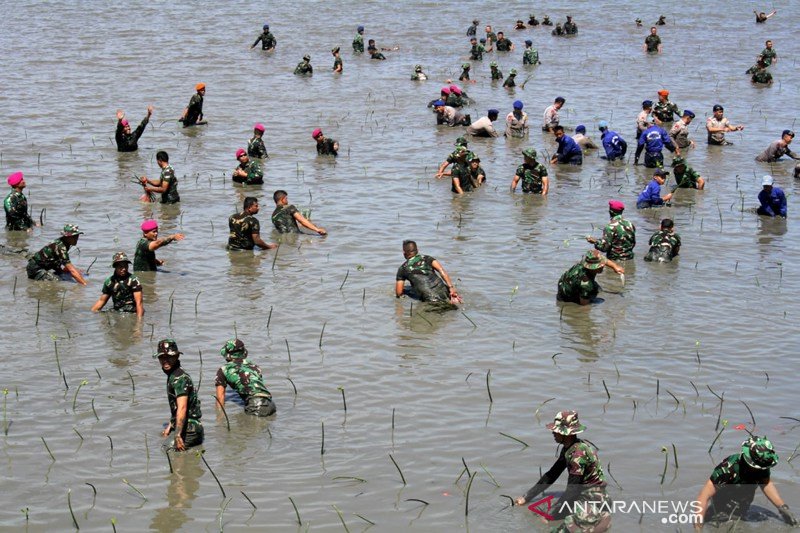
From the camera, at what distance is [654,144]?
23.9 m

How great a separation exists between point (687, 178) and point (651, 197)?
6.32ft

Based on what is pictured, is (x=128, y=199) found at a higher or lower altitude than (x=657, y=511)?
higher

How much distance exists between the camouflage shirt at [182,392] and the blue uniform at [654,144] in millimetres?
15558

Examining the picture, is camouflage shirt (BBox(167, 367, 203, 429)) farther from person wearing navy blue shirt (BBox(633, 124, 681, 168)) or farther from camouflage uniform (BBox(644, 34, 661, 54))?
camouflage uniform (BBox(644, 34, 661, 54))

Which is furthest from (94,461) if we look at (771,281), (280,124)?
(280,124)

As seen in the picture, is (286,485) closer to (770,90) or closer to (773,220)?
(773,220)

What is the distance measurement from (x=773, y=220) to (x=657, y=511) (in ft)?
38.8

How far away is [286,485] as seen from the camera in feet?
33.8

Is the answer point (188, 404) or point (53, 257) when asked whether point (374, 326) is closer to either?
point (188, 404)

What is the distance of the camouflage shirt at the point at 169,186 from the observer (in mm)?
20547

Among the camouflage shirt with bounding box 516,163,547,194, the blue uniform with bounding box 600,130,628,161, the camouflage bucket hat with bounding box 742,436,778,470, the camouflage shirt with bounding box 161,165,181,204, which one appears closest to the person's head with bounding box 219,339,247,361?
the camouflage bucket hat with bounding box 742,436,778,470

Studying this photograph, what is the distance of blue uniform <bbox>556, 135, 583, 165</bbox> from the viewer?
24.1m

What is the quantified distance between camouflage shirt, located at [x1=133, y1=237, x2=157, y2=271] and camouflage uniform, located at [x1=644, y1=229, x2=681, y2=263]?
27.2 ft

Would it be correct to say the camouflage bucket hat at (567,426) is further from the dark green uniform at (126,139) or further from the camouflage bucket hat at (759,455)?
the dark green uniform at (126,139)
